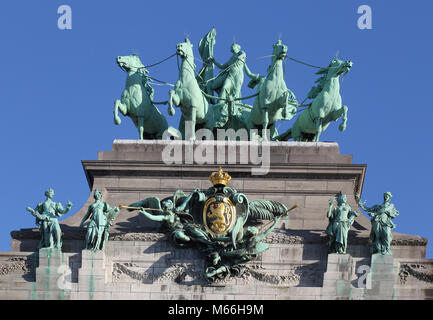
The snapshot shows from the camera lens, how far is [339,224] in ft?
155

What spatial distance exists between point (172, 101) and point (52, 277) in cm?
796

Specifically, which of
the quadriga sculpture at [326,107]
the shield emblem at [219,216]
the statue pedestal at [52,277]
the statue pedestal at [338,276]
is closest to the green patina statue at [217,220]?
the shield emblem at [219,216]

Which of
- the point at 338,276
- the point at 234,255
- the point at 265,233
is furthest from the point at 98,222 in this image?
the point at 338,276

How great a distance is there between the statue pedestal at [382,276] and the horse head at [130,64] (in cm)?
1173

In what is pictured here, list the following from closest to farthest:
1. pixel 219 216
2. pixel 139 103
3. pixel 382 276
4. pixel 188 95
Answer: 1. pixel 382 276
2. pixel 219 216
3. pixel 188 95
4. pixel 139 103

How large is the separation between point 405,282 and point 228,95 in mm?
12415

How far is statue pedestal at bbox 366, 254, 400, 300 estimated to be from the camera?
4659cm

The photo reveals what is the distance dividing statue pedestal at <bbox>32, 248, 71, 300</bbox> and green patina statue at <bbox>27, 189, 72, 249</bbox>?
0.35 metres

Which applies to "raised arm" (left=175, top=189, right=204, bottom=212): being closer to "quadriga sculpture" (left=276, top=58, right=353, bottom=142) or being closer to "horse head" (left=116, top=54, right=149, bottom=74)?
"quadriga sculpture" (left=276, top=58, right=353, bottom=142)

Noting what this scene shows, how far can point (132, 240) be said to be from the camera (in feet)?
158

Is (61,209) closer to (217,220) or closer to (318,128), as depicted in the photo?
(217,220)

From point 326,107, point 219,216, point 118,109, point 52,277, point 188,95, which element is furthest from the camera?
point 118,109

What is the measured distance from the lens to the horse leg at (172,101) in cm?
5116
